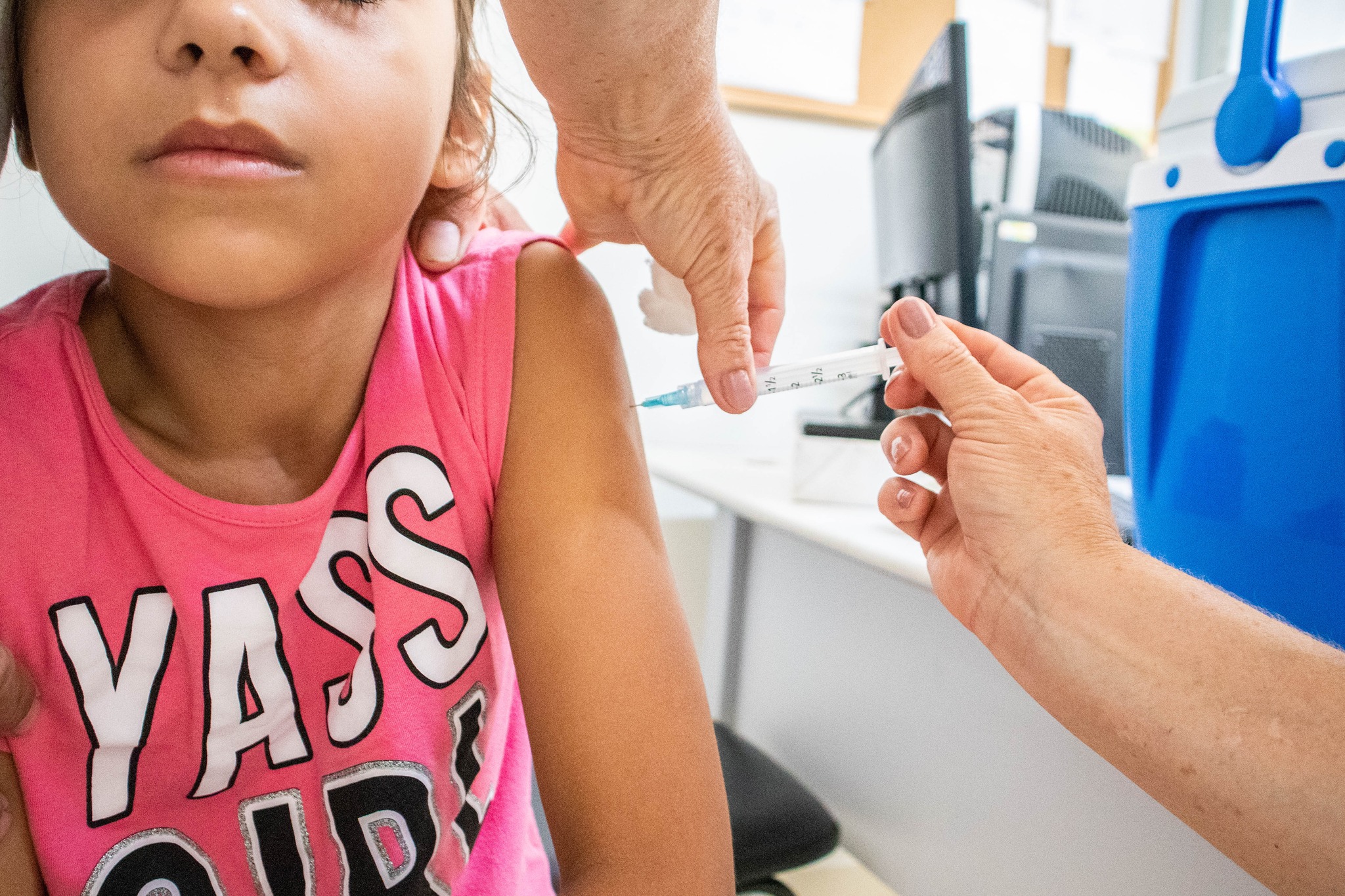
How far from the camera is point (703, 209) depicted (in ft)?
2.09

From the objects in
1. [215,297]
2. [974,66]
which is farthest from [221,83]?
[974,66]

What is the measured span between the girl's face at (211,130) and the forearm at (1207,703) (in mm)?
548

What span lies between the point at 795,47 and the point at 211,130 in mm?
1629

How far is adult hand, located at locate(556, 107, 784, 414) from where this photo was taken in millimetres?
634

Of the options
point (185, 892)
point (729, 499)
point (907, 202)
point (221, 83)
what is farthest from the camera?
point (907, 202)

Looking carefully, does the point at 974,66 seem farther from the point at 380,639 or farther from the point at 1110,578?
the point at 380,639

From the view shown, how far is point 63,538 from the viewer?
22.4 inches

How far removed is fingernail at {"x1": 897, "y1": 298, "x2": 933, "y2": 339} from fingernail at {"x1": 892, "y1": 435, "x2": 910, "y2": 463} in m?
0.09

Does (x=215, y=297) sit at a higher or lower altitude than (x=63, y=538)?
higher

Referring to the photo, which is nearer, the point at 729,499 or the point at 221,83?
the point at 221,83

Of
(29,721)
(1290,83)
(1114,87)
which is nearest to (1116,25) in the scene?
(1114,87)

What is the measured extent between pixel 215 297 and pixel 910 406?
0.54 metres

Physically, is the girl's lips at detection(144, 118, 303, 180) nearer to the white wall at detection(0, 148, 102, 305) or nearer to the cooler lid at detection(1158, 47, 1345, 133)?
the white wall at detection(0, 148, 102, 305)

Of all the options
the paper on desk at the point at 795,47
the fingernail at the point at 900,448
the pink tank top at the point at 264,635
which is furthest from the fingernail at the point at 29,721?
the paper on desk at the point at 795,47
